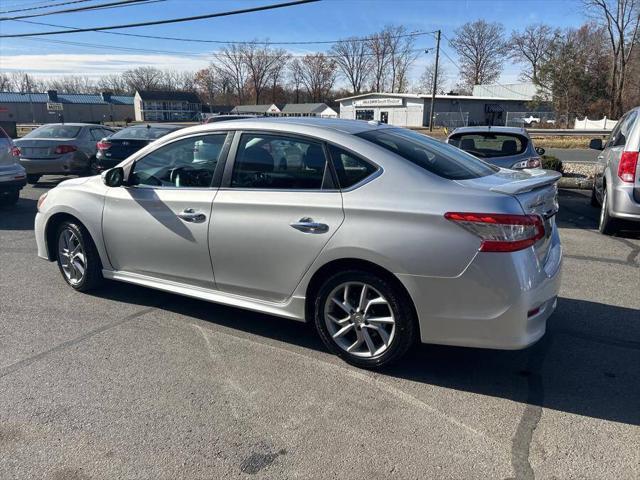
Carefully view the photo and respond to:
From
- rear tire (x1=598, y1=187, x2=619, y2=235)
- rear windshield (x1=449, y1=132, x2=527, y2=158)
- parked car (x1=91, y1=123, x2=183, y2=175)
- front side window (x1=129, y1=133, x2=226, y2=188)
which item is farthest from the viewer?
parked car (x1=91, y1=123, x2=183, y2=175)

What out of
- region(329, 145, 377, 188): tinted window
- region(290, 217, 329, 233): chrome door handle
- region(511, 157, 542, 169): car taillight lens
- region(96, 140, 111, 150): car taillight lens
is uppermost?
region(329, 145, 377, 188): tinted window

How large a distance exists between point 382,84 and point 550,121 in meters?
47.9

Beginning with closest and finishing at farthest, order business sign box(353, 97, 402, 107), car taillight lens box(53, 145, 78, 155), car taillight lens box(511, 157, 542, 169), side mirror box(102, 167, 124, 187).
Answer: side mirror box(102, 167, 124, 187), car taillight lens box(511, 157, 542, 169), car taillight lens box(53, 145, 78, 155), business sign box(353, 97, 402, 107)

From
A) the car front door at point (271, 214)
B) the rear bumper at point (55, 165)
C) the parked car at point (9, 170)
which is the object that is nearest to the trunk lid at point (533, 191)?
the car front door at point (271, 214)

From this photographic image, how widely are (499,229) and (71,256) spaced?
4121mm

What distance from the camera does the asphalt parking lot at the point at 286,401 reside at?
2.66 metres

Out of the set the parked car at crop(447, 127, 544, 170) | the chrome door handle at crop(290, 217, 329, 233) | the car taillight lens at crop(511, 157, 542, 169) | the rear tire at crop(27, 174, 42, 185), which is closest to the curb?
the parked car at crop(447, 127, 544, 170)

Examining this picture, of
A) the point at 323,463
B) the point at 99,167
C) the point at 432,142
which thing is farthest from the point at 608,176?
the point at 99,167

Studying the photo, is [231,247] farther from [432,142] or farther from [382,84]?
[382,84]

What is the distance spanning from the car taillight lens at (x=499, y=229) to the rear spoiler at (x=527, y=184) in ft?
0.74

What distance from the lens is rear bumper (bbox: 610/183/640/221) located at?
6.67 m

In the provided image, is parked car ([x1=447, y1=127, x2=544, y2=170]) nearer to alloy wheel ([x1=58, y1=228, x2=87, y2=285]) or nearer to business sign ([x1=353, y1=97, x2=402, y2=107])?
alloy wheel ([x1=58, y1=228, x2=87, y2=285])

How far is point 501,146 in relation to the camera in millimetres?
8328

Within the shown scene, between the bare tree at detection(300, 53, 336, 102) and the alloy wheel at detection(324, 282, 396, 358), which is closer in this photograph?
the alloy wheel at detection(324, 282, 396, 358)
